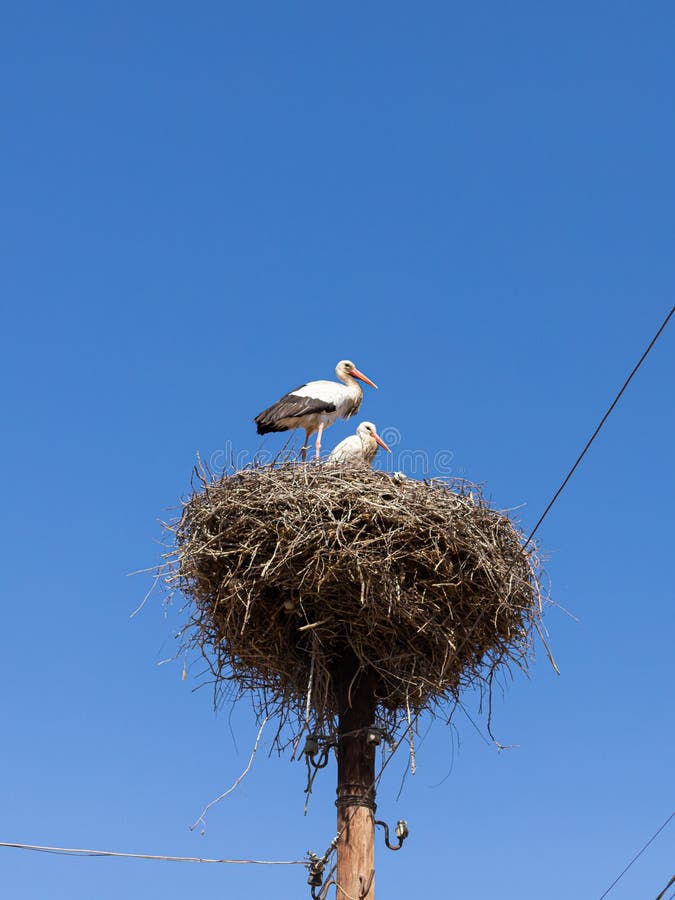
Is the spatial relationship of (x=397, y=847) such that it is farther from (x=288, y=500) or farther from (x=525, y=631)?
(x=288, y=500)

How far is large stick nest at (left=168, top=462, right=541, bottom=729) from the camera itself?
283 inches

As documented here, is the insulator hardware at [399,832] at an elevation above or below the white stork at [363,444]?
below

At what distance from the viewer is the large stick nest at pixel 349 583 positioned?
7.18m

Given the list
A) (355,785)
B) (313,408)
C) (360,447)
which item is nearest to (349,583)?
(355,785)

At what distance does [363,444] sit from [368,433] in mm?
167

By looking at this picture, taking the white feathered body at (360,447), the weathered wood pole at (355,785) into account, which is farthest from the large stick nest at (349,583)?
the white feathered body at (360,447)

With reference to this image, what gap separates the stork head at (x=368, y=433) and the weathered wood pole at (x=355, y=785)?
313 centimetres

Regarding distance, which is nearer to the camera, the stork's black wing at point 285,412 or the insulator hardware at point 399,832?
the insulator hardware at point 399,832

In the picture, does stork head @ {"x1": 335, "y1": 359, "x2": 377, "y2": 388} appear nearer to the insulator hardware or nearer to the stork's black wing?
the stork's black wing

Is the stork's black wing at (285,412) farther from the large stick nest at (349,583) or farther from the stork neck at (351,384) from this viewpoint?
the large stick nest at (349,583)

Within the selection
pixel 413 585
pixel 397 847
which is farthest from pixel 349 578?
pixel 397 847

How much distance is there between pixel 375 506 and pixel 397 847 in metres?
1.89

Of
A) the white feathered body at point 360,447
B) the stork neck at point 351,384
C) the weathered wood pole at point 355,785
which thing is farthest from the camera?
the stork neck at point 351,384

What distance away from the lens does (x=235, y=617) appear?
746 centimetres
